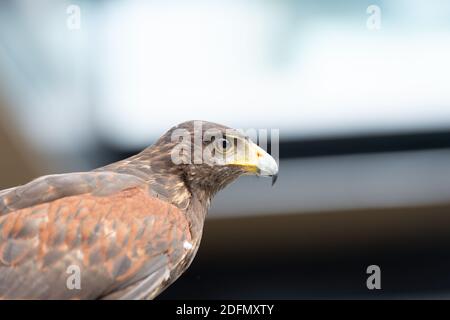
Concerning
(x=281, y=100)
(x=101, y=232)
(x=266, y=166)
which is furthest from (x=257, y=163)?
(x=281, y=100)

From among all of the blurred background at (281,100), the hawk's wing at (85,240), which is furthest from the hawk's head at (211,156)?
the blurred background at (281,100)

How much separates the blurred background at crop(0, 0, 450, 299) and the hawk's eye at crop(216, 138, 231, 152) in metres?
2.67

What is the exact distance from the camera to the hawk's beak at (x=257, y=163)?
12.0ft

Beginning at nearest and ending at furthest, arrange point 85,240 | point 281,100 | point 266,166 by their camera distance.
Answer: point 85,240 < point 266,166 < point 281,100

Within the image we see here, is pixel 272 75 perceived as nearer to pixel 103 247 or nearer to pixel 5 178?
pixel 5 178

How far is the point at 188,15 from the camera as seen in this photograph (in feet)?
22.0

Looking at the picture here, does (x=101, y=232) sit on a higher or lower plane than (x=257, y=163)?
lower

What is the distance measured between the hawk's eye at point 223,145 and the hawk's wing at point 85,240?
0.38 meters

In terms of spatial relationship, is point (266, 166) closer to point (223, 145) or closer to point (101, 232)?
point (223, 145)

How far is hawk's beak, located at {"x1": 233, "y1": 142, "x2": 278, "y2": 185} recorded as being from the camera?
3668mm

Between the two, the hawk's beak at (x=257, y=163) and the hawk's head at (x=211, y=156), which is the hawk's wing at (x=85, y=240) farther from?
the hawk's beak at (x=257, y=163)

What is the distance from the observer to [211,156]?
3.68 metres

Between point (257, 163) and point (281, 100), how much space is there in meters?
3.15

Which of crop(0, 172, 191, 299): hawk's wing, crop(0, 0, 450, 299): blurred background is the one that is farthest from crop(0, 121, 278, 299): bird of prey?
crop(0, 0, 450, 299): blurred background
